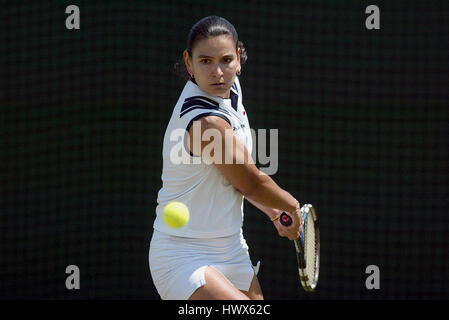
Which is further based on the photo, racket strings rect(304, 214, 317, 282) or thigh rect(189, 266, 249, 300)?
racket strings rect(304, 214, 317, 282)

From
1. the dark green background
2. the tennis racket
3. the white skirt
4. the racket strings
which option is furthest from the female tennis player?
the dark green background

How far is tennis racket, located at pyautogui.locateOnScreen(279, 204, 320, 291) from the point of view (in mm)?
3432

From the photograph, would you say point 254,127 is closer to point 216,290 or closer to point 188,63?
point 188,63

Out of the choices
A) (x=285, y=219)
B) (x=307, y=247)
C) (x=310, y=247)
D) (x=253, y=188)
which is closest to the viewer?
(x=253, y=188)

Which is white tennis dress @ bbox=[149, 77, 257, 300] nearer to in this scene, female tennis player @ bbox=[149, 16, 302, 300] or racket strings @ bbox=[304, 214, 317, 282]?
female tennis player @ bbox=[149, 16, 302, 300]

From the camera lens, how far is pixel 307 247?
3646mm

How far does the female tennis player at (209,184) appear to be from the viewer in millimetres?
2916

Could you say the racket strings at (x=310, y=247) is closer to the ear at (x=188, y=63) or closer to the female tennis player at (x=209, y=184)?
the female tennis player at (x=209, y=184)

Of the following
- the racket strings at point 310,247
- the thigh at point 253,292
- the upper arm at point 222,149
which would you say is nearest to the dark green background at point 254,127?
the racket strings at point 310,247

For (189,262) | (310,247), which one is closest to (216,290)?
(189,262)

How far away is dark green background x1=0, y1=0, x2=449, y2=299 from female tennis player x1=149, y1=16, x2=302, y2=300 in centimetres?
202

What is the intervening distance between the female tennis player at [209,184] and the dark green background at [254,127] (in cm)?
202

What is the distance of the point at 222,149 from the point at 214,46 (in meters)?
0.42
